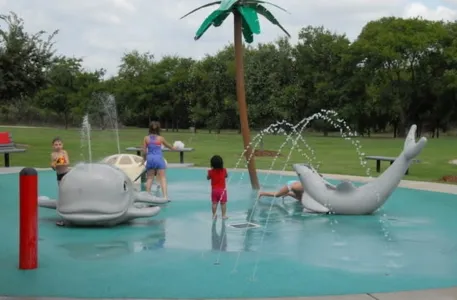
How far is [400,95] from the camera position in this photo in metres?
61.3

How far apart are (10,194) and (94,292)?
8634mm

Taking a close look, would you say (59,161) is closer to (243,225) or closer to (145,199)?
(145,199)

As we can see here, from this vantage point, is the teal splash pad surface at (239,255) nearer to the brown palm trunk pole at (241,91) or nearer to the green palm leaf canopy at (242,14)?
the brown palm trunk pole at (241,91)

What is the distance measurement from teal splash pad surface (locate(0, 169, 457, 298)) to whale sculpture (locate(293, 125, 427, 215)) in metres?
0.25

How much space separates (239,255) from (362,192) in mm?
4049

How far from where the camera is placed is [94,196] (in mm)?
8859

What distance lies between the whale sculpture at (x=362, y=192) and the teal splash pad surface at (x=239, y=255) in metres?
0.25

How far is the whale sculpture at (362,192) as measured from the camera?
10562 mm

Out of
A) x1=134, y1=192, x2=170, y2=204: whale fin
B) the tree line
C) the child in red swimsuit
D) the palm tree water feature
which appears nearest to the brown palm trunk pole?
the palm tree water feature

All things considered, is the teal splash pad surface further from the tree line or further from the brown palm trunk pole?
the tree line

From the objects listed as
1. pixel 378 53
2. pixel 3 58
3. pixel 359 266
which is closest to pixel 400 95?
pixel 378 53

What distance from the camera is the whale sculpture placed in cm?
1056

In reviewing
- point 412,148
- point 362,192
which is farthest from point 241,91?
point 412,148

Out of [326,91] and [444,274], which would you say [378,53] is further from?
[444,274]
